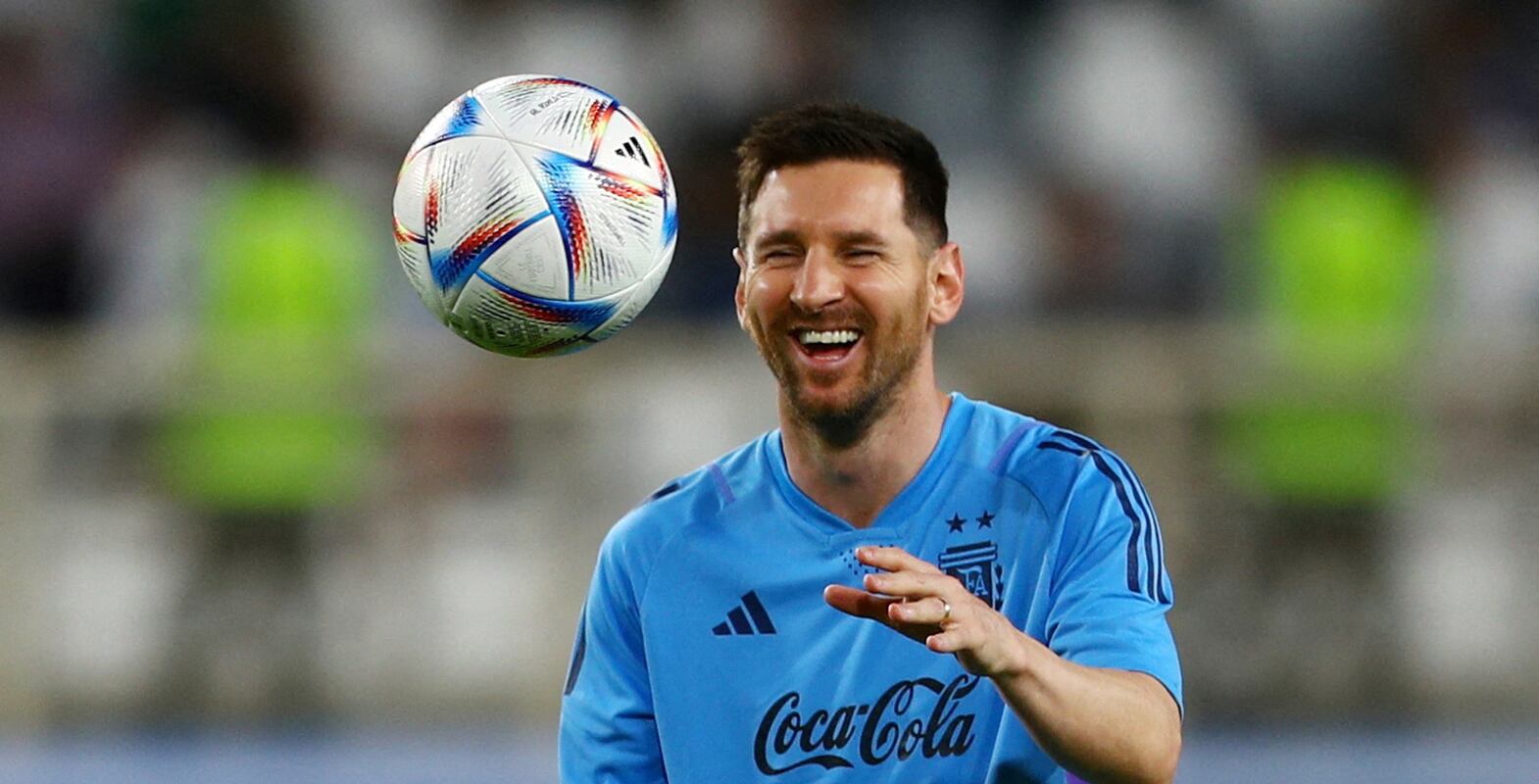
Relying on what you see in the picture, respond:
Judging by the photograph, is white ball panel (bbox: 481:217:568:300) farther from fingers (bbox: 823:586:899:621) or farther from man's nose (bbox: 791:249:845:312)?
fingers (bbox: 823:586:899:621)

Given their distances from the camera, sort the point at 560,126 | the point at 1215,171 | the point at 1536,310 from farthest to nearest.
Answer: the point at 1215,171 < the point at 1536,310 < the point at 560,126

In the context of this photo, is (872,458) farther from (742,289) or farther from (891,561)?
(891,561)

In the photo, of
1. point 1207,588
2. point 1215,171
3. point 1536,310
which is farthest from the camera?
point 1215,171

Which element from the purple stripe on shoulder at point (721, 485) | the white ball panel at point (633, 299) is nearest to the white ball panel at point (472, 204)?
the white ball panel at point (633, 299)

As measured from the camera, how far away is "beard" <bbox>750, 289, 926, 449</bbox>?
13.8 ft

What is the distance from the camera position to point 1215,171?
12086mm

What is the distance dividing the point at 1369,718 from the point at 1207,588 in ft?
3.18

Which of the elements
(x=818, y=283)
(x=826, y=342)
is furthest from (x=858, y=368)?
(x=818, y=283)

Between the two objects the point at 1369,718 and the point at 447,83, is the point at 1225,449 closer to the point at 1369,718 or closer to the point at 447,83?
the point at 1369,718

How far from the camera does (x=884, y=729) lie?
422 centimetres

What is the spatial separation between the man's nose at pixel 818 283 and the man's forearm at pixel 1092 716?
2.72 feet

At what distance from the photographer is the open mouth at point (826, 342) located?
13.8ft

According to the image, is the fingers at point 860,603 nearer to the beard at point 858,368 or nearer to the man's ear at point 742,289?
the beard at point 858,368

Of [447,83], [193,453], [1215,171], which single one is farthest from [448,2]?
[1215,171]
